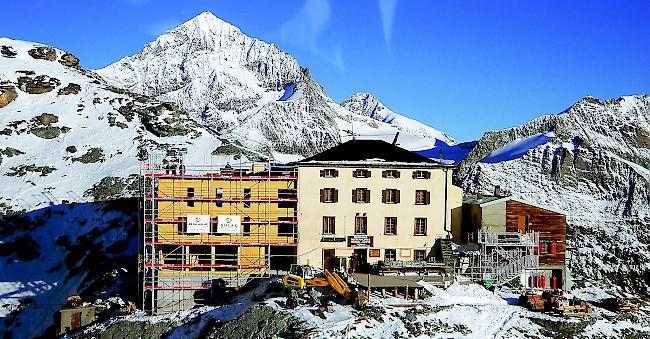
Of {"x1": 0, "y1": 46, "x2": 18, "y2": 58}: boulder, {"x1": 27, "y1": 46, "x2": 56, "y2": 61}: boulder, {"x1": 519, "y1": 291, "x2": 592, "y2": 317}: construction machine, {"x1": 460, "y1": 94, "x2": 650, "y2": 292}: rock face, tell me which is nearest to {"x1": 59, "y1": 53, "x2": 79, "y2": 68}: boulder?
{"x1": 27, "y1": 46, "x2": 56, "y2": 61}: boulder

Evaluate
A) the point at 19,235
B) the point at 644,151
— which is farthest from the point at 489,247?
the point at 644,151

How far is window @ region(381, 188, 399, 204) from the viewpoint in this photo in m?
57.7

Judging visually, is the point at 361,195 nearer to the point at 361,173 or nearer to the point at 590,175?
the point at 361,173

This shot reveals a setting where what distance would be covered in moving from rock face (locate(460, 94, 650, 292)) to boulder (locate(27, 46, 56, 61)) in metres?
79.2

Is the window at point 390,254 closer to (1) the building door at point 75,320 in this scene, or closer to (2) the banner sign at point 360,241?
(2) the banner sign at point 360,241

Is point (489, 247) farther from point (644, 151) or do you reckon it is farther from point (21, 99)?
point (21, 99)

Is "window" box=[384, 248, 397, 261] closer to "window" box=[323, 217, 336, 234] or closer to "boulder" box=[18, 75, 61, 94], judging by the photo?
"window" box=[323, 217, 336, 234]

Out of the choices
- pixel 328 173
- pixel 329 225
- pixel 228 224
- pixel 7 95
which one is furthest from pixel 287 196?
pixel 7 95

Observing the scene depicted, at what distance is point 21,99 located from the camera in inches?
4542

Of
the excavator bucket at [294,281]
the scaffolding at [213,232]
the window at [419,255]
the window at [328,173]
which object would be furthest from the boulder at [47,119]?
the excavator bucket at [294,281]

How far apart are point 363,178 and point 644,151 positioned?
7555 centimetres

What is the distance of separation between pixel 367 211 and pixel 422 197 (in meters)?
4.77

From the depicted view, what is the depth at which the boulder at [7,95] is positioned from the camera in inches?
4508

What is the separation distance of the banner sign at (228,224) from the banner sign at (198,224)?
37.4 inches
